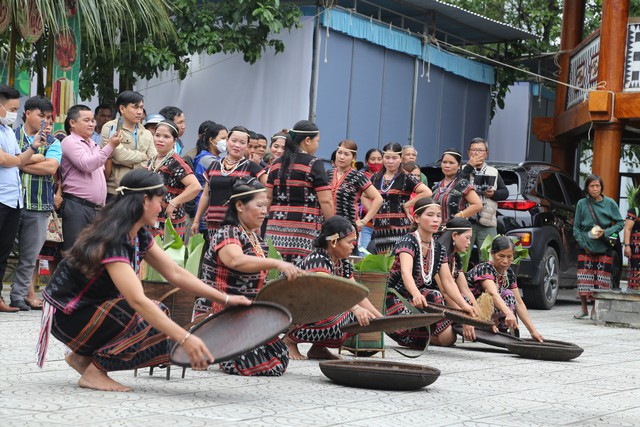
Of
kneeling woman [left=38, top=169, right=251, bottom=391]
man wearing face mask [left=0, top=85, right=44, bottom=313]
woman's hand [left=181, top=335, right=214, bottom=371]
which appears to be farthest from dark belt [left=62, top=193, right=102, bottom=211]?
woman's hand [left=181, top=335, right=214, bottom=371]

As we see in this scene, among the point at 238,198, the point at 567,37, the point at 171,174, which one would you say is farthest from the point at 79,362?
the point at 567,37

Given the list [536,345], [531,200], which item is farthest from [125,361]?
[531,200]

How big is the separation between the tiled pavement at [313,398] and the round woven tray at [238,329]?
27cm

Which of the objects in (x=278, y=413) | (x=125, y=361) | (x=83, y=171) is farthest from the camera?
(x=83, y=171)

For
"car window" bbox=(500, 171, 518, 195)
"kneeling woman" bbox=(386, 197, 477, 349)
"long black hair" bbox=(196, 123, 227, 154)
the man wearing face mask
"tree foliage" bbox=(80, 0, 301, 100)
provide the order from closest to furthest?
"kneeling woman" bbox=(386, 197, 477, 349) → the man wearing face mask → "long black hair" bbox=(196, 123, 227, 154) → "car window" bbox=(500, 171, 518, 195) → "tree foliage" bbox=(80, 0, 301, 100)

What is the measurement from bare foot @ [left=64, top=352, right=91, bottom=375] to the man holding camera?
6.81 meters

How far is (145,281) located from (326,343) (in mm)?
1316

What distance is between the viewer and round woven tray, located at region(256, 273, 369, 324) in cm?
638

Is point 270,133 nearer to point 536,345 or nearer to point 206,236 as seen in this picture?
point 206,236

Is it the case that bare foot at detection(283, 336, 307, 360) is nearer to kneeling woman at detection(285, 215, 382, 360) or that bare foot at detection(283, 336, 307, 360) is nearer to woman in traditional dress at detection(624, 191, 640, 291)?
kneeling woman at detection(285, 215, 382, 360)

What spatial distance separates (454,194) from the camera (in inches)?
472

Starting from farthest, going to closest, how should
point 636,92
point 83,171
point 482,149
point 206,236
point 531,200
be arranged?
point 636,92 < point 531,200 < point 482,149 < point 206,236 < point 83,171

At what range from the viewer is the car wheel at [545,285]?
14.0 metres

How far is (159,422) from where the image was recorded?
16.7 ft
